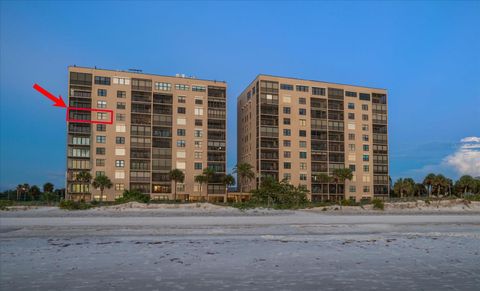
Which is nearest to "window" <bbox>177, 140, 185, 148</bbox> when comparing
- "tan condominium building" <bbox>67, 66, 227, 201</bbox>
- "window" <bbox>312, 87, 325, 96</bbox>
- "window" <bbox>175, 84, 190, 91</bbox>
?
"tan condominium building" <bbox>67, 66, 227, 201</bbox>

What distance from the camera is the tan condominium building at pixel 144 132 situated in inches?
3430

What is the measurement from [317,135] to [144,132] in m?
42.8

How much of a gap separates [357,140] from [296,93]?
20.4 metres

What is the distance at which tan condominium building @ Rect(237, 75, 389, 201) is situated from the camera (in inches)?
3802

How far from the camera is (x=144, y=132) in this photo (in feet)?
300

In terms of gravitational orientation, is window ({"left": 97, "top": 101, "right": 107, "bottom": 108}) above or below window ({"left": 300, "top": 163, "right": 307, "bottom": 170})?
above

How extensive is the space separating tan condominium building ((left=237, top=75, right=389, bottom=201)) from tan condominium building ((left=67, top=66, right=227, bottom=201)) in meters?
9.98

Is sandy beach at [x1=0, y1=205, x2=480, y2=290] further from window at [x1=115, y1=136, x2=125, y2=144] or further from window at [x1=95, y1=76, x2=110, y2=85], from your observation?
window at [x1=95, y1=76, x2=110, y2=85]

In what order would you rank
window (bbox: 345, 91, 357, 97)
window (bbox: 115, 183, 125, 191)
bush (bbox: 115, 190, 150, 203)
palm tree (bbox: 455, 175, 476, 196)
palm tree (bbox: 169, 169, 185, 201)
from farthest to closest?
1. palm tree (bbox: 455, 175, 476, 196)
2. window (bbox: 345, 91, 357, 97)
3. window (bbox: 115, 183, 125, 191)
4. palm tree (bbox: 169, 169, 185, 201)
5. bush (bbox: 115, 190, 150, 203)

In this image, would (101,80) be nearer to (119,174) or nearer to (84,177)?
(119,174)

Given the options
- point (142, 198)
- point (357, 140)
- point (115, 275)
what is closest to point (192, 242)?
point (115, 275)

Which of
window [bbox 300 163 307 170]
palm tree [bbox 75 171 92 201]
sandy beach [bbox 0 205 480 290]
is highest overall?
window [bbox 300 163 307 170]

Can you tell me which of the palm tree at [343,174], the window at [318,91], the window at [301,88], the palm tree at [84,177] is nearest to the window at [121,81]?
the palm tree at [84,177]

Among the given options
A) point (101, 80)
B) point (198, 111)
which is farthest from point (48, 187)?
point (198, 111)
